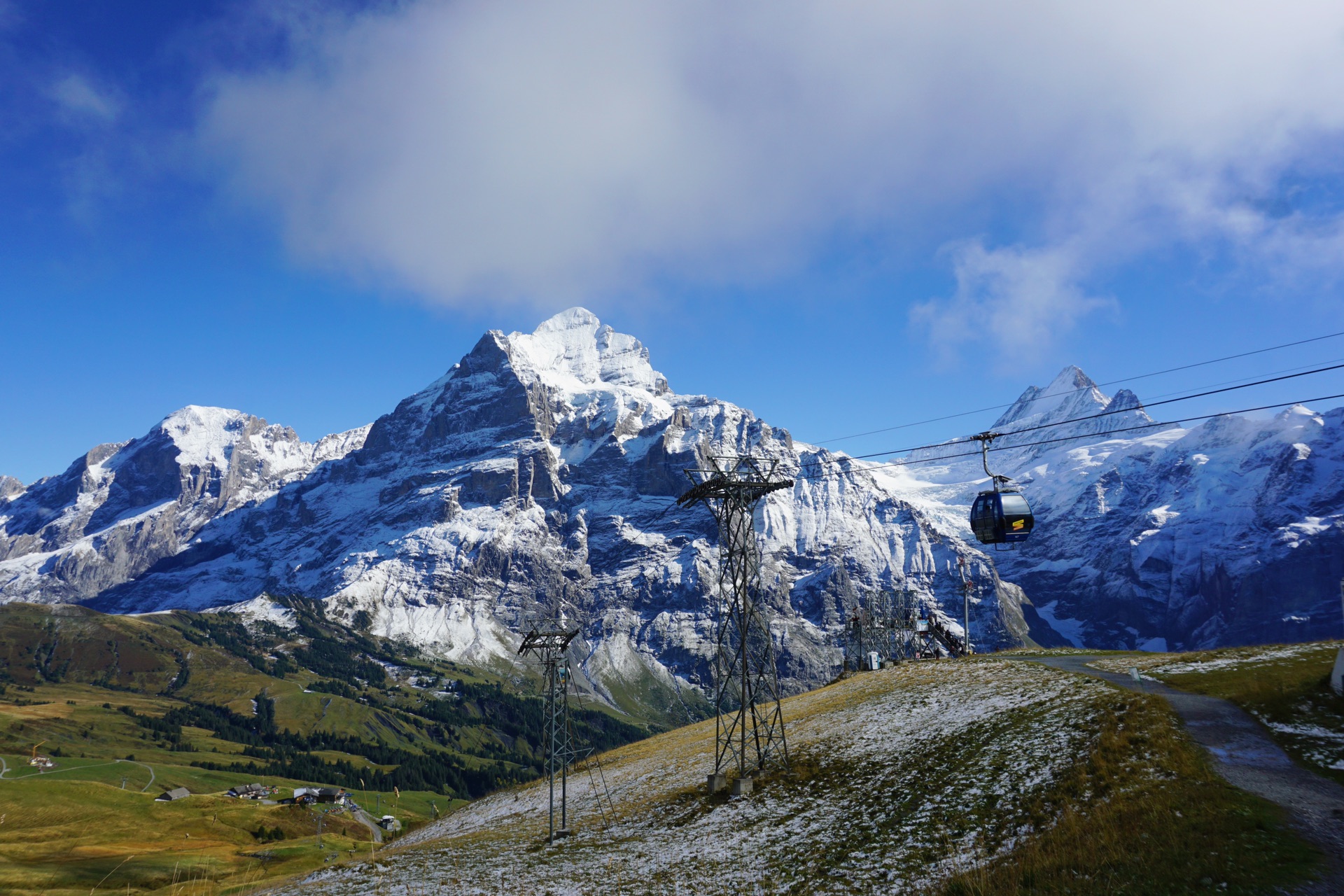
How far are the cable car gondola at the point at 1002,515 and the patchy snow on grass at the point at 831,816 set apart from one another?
9402mm

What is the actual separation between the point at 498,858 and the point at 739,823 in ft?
49.1

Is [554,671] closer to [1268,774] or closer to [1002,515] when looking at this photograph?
[1002,515]

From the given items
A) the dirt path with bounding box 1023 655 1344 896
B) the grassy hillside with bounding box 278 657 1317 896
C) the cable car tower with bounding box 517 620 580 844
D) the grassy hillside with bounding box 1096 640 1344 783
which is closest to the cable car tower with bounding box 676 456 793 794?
the grassy hillside with bounding box 278 657 1317 896

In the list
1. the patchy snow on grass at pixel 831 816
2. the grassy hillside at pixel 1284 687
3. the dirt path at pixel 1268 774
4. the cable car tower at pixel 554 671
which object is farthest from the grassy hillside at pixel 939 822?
the cable car tower at pixel 554 671

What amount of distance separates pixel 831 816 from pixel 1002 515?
21.0 m

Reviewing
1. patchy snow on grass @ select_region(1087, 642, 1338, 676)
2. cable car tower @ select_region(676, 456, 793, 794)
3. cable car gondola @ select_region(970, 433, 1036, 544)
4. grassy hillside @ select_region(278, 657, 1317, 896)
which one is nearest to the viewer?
grassy hillside @ select_region(278, 657, 1317, 896)

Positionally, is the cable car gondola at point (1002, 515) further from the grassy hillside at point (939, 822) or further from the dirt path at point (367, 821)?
the dirt path at point (367, 821)

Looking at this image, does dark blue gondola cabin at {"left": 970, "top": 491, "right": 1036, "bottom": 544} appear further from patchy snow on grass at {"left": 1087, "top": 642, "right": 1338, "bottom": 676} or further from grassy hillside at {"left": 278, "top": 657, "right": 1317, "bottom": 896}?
patchy snow on grass at {"left": 1087, "top": 642, "right": 1338, "bottom": 676}

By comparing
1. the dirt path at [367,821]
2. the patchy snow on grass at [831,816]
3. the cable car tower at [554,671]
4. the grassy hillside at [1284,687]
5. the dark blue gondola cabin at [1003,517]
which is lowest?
the dirt path at [367,821]

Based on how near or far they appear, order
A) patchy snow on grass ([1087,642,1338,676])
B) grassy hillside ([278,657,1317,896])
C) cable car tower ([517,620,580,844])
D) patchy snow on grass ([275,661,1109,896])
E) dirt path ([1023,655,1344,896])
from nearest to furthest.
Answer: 1. dirt path ([1023,655,1344,896])
2. grassy hillside ([278,657,1317,896])
3. patchy snow on grass ([275,661,1109,896])
4. patchy snow on grass ([1087,642,1338,676])
5. cable car tower ([517,620,580,844])

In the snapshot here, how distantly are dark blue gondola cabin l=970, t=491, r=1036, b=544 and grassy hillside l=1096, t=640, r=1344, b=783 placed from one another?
37.6 ft

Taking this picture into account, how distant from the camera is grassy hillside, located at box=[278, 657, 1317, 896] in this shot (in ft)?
73.0

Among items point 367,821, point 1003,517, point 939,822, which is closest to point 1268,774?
point 939,822

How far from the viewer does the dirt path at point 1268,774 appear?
21250mm
